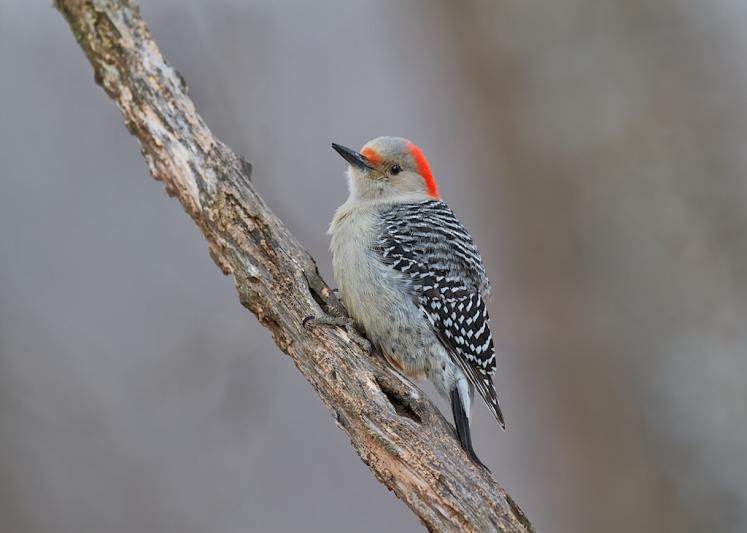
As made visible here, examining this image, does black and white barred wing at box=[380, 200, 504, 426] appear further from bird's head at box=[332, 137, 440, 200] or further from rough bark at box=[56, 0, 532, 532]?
rough bark at box=[56, 0, 532, 532]

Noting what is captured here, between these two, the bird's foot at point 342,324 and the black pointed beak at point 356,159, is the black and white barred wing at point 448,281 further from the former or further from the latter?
the bird's foot at point 342,324

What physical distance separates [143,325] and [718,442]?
372 centimetres

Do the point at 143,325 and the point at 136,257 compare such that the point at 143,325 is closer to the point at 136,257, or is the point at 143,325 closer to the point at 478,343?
the point at 136,257

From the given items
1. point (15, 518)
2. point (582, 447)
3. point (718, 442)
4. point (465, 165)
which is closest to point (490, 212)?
point (465, 165)

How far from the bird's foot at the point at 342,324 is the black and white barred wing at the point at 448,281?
518mm

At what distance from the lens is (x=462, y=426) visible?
3.74 meters

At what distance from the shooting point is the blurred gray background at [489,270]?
478 centimetres

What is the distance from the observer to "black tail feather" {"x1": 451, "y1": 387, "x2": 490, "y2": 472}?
133 inches

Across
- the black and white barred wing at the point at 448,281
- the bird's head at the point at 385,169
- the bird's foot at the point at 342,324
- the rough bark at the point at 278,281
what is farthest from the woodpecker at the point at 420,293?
the rough bark at the point at 278,281

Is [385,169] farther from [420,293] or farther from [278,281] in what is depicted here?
[278,281]

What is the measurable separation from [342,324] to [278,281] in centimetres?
36

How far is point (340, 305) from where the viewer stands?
394 cm

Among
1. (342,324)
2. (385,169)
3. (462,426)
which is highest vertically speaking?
(385,169)

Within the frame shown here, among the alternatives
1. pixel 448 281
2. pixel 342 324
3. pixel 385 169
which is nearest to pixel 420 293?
pixel 448 281
